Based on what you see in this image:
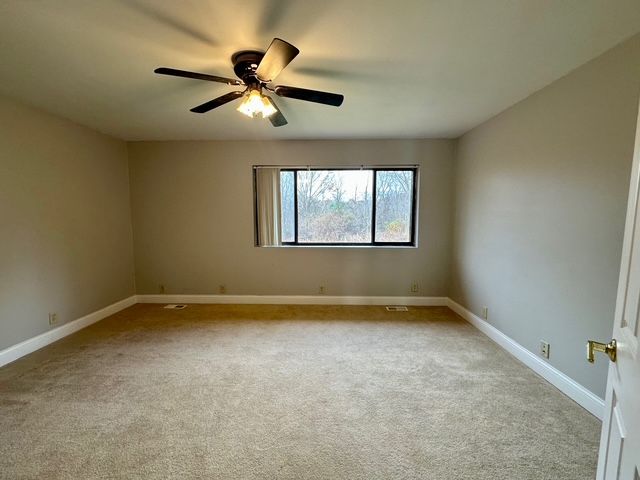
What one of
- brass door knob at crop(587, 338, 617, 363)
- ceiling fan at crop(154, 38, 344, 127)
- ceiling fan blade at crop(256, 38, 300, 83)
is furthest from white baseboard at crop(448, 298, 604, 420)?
ceiling fan blade at crop(256, 38, 300, 83)

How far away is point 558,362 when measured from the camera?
208 cm

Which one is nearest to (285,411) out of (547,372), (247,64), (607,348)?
(607,348)

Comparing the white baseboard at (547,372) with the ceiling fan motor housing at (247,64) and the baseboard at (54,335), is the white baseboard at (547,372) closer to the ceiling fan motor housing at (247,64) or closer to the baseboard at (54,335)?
the ceiling fan motor housing at (247,64)

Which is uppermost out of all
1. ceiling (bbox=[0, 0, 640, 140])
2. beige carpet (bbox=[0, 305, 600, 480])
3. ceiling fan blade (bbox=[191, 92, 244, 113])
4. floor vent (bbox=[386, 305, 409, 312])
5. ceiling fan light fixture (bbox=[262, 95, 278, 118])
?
ceiling (bbox=[0, 0, 640, 140])

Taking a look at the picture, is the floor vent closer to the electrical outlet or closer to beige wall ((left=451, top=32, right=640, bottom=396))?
beige wall ((left=451, top=32, right=640, bottom=396))

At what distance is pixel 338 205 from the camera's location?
3.99 metres

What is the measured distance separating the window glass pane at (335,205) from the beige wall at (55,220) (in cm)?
255

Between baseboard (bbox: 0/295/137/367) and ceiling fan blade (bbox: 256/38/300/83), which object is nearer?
ceiling fan blade (bbox: 256/38/300/83)

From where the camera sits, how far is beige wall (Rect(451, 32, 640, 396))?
1688mm

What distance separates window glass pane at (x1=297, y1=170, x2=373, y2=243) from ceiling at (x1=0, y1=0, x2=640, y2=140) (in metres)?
1.28

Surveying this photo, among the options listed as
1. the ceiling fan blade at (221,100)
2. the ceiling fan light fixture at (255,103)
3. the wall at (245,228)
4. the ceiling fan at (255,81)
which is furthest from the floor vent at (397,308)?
the ceiling fan blade at (221,100)

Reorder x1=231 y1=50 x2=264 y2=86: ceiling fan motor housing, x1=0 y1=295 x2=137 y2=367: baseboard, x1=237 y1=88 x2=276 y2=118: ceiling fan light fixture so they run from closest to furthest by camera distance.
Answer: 1. x1=231 y1=50 x2=264 y2=86: ceiling fan motor housing
2. x1=237 y1=88 x2=276 y2=118: ceiling fan light fixture
3. x1=0 y1=295 x2=137 y2=367: baseboard

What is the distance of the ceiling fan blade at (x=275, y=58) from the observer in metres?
1.39

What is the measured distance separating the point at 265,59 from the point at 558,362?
9.62 feet
